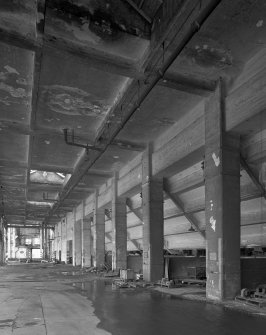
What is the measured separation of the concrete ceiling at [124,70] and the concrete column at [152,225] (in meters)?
1.25

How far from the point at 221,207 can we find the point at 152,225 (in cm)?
602

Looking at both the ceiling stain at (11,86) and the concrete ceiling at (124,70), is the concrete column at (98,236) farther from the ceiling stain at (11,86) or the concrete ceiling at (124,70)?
the ceiling stain at (11,86)

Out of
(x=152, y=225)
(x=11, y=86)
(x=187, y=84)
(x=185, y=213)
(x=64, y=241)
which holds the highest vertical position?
(x=11, y=86)

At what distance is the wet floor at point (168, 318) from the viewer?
692cm

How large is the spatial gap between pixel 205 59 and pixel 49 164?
43.2 feet

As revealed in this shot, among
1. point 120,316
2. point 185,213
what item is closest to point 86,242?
point 185,213

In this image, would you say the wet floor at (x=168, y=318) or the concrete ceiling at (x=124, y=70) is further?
the concrete ceiling at (x=124, y=70)

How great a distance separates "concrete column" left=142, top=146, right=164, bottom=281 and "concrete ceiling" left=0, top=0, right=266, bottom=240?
4.09 ft

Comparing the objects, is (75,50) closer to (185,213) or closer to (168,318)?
(168,318)

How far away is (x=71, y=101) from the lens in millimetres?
12586

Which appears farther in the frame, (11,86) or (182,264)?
(182,264)

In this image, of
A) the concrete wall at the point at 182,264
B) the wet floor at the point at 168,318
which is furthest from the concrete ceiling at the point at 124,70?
the wet floor at the point at 168,318

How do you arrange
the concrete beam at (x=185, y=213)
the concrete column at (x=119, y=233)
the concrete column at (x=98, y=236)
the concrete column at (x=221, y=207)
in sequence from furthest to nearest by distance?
the concrete column at (x=98, y=236) < the concrete column at (x=119, y=233) < the concrete beam at (x=185, y=213) < the concrete column at (x=221, y=207)

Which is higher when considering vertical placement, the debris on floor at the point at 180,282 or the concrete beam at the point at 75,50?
the concrete beam at the point at 75,50
